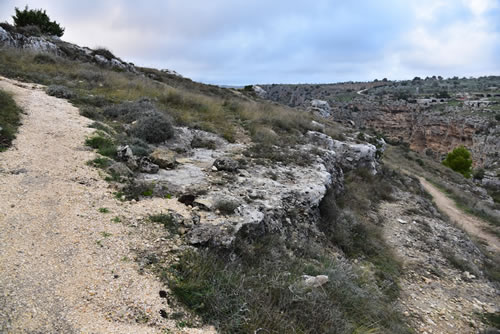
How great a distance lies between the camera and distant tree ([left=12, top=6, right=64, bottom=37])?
20.4 metres

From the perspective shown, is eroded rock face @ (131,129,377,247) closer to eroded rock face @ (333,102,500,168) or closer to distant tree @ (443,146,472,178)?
distant tree @ (443,146,472,178)

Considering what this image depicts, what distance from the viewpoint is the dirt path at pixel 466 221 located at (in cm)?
1148

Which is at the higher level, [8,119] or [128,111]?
[128,111]

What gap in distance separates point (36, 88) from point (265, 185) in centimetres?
870

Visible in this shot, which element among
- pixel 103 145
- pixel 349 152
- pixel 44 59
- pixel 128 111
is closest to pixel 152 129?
pixel 103 145

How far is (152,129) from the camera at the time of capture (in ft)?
24.3

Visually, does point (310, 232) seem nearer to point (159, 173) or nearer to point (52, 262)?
point (159, 173)

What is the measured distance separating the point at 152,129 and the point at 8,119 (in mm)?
2988

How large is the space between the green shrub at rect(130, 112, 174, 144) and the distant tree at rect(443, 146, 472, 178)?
33.8 meters

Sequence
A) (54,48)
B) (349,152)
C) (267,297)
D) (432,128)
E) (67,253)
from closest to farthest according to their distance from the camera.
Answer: (67,253)
(267,297)
(349,152)
(54,48)
(432,128)

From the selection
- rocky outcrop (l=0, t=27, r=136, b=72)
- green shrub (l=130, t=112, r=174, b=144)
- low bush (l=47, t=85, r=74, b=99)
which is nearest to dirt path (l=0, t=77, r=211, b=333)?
green shrub (l=130, t=112, r=174, b=144)

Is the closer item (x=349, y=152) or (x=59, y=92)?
(x=59, y=92)

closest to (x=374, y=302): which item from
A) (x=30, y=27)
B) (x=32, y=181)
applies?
(x=32, y=181)

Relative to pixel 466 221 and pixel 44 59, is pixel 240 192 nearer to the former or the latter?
pixel 466 221
